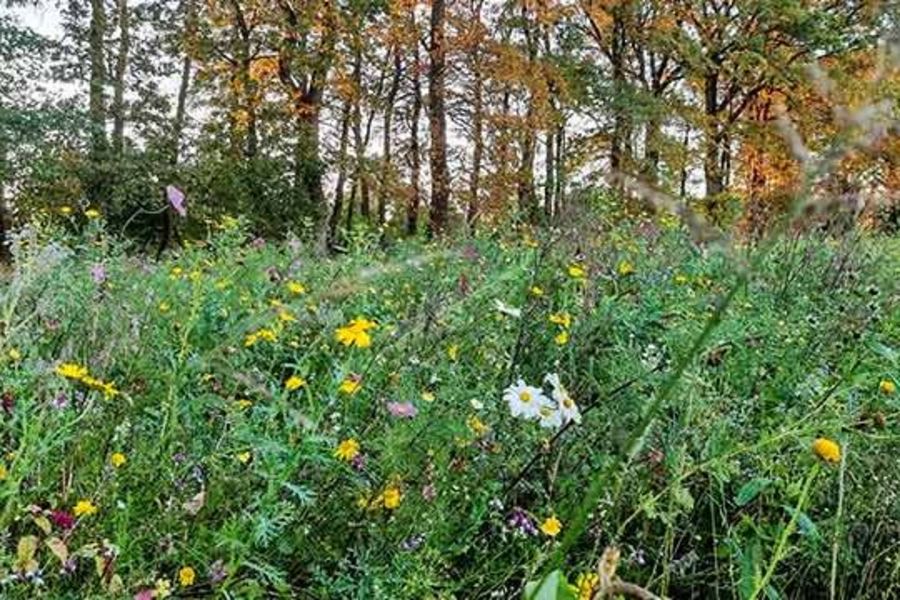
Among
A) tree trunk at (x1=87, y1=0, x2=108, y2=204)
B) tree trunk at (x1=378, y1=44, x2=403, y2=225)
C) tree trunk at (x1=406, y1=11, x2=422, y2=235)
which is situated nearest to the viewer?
tree trunk at (x1=87, y1=0, x2=108, y2=204)

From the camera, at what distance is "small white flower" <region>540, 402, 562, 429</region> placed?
1.35 metres

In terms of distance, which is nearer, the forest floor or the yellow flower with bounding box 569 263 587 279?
the forest floor

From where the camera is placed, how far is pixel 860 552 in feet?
5.10

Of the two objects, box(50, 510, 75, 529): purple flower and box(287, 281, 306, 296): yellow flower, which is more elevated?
box(287, 281, 306, 296): yellow flower

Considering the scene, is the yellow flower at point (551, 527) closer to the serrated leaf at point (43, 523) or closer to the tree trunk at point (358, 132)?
the serrated leaf at point (43, 523)

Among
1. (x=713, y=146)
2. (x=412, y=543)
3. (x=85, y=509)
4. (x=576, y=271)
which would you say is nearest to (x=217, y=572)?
(x=85, y=509)

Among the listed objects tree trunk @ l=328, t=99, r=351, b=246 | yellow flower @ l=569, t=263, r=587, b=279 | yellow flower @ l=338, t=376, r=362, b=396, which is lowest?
yellow flower @ l=338, t=376, r=362, b=396

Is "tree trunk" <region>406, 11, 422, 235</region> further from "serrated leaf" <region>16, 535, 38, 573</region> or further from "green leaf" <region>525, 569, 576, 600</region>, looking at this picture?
"green leaf" <region>525, 569, 576, 600</region>

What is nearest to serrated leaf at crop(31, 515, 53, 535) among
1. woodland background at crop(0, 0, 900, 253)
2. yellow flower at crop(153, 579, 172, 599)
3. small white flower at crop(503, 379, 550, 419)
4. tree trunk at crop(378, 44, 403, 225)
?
yellow flower at crop(153, 579, 172, 599)

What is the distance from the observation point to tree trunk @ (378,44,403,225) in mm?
17078

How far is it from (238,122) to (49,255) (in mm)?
15308

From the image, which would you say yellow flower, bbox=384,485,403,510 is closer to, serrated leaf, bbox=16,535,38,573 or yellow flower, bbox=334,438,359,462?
yellow flower, bbox=334,438,359,462

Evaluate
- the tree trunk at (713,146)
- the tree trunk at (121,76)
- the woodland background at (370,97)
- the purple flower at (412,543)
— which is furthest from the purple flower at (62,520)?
the tree trunk at (121,76)

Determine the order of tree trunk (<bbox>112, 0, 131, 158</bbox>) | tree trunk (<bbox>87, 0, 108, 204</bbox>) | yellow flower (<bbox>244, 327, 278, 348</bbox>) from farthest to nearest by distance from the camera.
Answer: tree trunk (<bbox>112, 0, 131, 158</bbox>) → tree trunk (<bbox>87, 0, 108, 204</bbox>) → yellow flower (<bbox>244, 327, 278, 348</bbox>)
